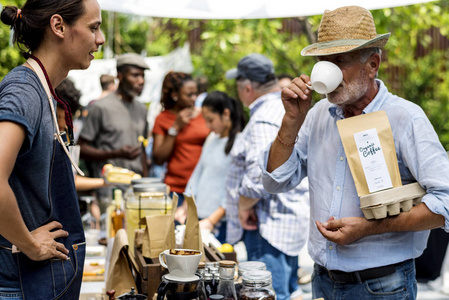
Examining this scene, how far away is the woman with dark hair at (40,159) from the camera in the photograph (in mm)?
1495

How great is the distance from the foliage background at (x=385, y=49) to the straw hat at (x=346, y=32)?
3.71 metres

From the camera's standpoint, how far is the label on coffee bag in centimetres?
194

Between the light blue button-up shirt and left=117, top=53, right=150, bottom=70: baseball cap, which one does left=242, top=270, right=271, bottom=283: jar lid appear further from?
left=117, top=53, right=150, bottom=70: baseball cap

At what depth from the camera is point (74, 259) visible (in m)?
1.74

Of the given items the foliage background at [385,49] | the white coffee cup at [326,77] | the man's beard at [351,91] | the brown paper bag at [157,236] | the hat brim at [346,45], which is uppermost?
the foliage background at [385,49]

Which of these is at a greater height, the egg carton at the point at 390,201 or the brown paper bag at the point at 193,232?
the egg carton at the point at 390,201

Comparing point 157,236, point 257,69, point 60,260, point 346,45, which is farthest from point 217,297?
point 257,69

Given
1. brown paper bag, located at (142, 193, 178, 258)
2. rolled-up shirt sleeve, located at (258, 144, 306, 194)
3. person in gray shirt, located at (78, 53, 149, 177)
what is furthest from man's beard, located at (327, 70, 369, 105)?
person in gray shirt, located at (78, 53, 149, 177)

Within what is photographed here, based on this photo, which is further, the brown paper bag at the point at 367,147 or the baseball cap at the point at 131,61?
the baseball cap at the point at 131,61

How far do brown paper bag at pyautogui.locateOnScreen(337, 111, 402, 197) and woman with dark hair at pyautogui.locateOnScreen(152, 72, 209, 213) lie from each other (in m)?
2.90

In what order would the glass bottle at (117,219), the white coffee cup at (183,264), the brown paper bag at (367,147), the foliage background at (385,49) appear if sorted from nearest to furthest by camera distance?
the white coffee cup at (183,264), the brown paper bag at (367,147), the glass bottle at (117,219), the foliage background at (385,49)

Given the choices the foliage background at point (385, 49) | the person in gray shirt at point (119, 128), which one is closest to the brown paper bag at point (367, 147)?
the person in gray shirt at point (119, 128)

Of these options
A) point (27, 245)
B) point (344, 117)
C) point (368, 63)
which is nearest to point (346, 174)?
point (344, 117)

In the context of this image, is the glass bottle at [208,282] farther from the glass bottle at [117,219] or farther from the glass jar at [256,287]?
the glass bottle at [117,219]
